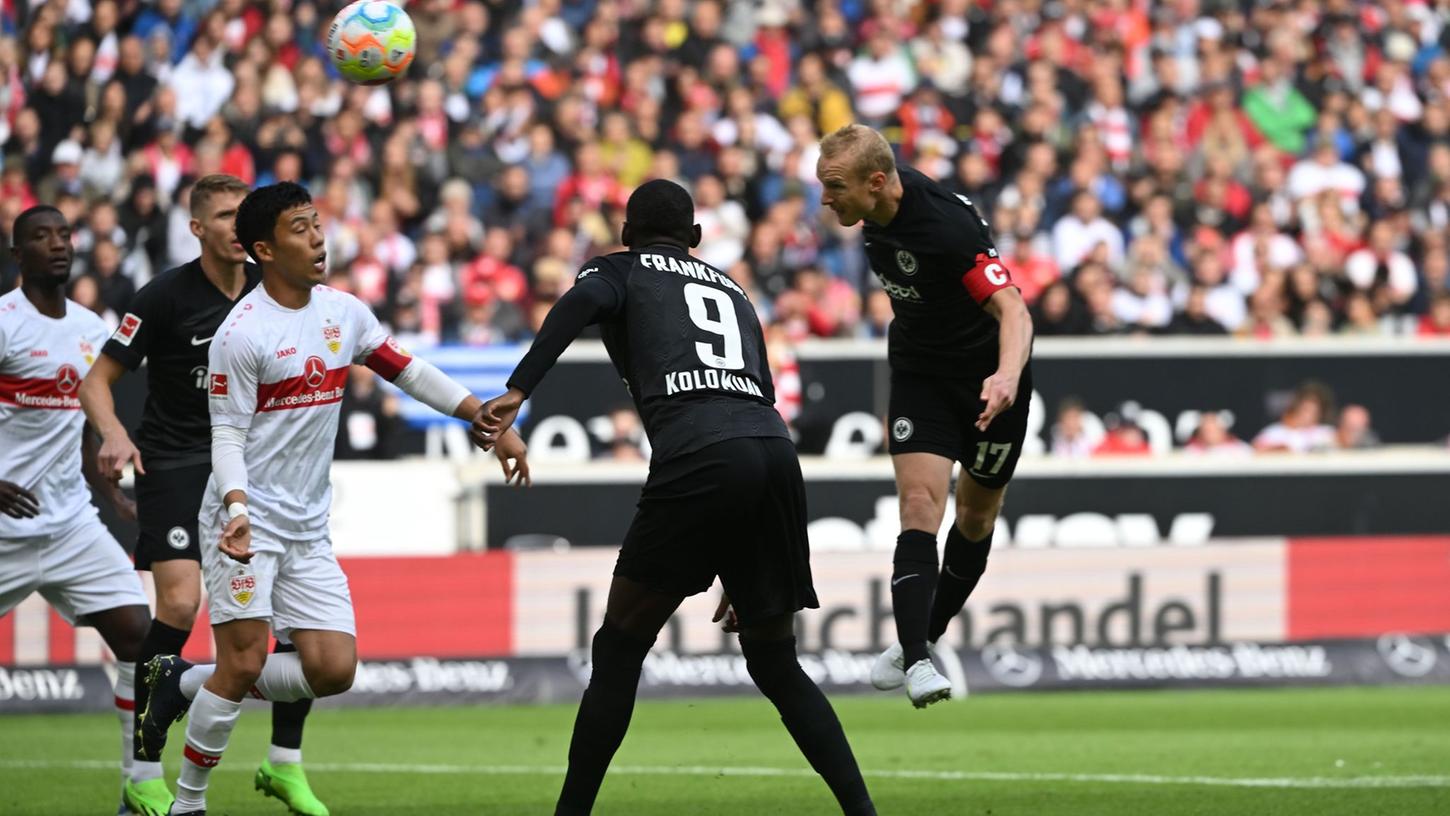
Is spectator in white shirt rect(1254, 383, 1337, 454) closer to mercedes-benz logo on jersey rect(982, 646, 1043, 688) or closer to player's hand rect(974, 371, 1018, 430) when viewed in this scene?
mercedes-benz logo on jersey rect(982, 646, 1043, 688)

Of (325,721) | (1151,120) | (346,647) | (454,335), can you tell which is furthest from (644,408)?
(1151,120)

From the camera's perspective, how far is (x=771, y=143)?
2023cm

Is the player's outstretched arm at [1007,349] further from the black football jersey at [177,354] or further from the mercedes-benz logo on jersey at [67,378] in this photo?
the mercedes-benz logo on jersey at [67,378]

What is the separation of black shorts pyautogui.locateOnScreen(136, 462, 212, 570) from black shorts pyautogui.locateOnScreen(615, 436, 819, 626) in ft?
8.12

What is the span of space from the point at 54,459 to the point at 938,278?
4216 millimetres

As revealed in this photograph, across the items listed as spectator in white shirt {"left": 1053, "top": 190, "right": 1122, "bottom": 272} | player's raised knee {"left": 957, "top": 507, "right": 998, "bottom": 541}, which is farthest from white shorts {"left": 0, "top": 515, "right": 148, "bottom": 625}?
spectator in white shirt {"left": 1053, "top": 190, "right": 1122, "bottom": 272}

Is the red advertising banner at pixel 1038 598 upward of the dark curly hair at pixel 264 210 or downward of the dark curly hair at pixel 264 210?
downward

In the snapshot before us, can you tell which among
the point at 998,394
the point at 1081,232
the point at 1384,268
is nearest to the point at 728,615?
Result: the point at 998,394

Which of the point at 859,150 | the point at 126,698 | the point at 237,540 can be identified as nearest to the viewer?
the point at 237,540

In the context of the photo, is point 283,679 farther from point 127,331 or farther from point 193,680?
point 127,331

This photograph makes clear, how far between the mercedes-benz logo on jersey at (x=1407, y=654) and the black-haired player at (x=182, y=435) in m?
10.1

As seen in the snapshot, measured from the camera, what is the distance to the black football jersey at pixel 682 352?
7.22 meters

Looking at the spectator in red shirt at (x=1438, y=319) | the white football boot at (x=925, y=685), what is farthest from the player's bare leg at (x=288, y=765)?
the spectator in red shirt at (x=1438, y=319)

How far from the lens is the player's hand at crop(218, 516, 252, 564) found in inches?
290
